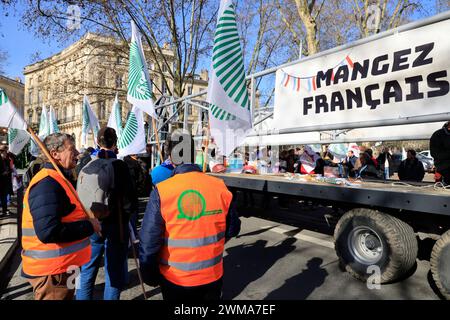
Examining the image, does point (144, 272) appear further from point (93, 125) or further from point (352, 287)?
point (93, 125)

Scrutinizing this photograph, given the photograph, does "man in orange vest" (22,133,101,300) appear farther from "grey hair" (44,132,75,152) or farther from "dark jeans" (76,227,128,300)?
"dark jeans" (76,227,128,300)

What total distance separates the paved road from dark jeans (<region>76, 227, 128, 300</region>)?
739mm

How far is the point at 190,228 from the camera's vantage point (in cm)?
212

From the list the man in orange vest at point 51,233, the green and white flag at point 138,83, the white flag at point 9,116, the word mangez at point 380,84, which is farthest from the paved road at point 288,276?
the green and white flag at point 138,83

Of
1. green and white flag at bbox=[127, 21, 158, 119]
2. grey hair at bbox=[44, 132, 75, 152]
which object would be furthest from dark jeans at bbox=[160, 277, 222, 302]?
green and white flag at bbox=[127, 21, 158, 119]

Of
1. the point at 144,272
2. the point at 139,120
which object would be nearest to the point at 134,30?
the point at 139,120

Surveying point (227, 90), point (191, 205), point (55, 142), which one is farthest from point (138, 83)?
point (191, 205)

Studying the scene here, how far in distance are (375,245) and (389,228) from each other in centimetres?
39

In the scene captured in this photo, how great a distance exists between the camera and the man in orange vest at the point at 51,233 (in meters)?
2.27

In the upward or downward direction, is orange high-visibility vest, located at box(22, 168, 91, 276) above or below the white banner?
below

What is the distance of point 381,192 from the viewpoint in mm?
3785

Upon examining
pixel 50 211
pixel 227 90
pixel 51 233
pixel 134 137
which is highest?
pixel 227 90

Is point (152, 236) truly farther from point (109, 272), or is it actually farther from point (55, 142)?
point (109, 272)

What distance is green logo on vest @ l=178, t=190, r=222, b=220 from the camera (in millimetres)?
2088
